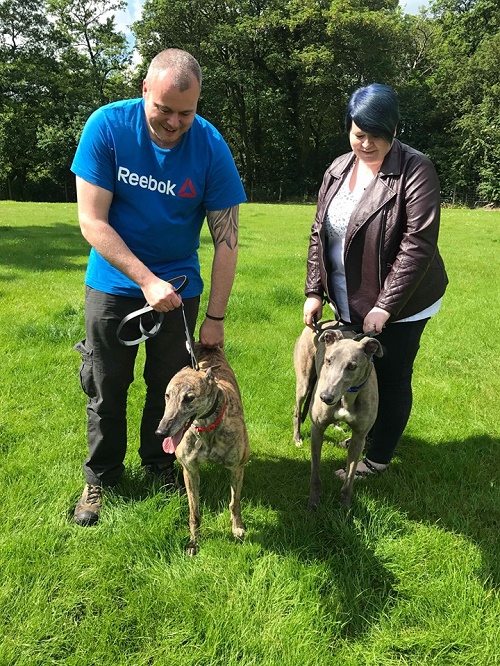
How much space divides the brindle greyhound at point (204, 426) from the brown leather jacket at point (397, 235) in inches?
46.3

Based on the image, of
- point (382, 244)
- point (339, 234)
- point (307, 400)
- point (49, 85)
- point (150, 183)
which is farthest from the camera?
point (49, 85)

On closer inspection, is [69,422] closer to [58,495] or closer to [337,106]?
[58,495]

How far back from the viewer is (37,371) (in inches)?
211

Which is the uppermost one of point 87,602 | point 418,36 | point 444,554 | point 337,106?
point 418,36

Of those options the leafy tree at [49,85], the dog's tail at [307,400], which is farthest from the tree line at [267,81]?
the dog's tail at [307,400]

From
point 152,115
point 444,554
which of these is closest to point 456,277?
point 444,554

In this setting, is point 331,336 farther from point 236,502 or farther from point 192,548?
point 192,548

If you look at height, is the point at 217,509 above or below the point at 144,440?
below

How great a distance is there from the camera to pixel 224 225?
10.4 feet

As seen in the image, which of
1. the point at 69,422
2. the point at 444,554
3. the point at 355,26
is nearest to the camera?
the point at 444,554

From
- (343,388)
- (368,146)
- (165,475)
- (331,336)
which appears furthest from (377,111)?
(165,475)

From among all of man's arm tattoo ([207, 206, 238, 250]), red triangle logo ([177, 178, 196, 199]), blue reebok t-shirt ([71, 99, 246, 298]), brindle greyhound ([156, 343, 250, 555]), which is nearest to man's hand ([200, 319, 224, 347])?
brindle greyhound ([156, 343, 250, 555])

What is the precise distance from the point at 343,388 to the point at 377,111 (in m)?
1.70

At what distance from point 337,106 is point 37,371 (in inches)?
1603
